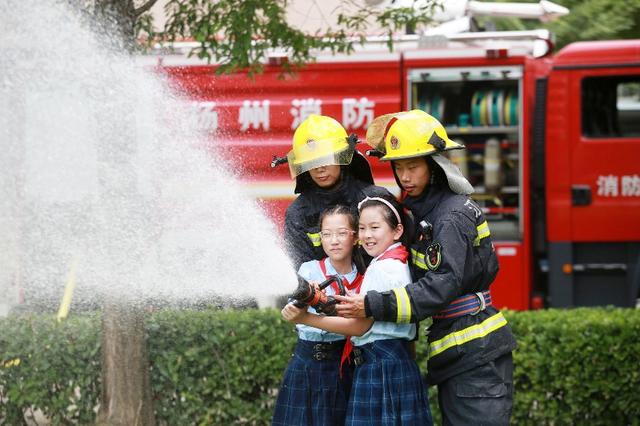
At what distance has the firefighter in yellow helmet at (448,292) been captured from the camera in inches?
142

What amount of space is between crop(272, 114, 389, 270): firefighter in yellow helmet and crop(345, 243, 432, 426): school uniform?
1.14 ft

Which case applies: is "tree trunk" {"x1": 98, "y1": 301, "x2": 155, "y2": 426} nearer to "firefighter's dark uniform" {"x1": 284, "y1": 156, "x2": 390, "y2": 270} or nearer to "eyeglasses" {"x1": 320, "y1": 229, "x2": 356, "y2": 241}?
"firefighter's dark uniform" {"x1": 284, "y1": 156, "x2": 390, "y2": 270}

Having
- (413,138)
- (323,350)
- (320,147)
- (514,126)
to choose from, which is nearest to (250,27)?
(320,147)

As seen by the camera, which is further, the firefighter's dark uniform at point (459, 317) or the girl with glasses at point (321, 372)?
the girl with glasses at point (321, 372)

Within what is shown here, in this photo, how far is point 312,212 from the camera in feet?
13.5

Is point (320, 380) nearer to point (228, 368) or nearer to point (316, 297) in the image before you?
point (316, 297)

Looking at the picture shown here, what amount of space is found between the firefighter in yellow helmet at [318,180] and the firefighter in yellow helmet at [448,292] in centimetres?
23

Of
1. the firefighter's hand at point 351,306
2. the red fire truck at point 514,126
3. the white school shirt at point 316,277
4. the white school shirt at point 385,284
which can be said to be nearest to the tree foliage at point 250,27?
the white school shirt at point 316,277

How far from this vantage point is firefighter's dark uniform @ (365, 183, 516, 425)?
3.61m

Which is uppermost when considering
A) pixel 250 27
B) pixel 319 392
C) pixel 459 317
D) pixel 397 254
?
pixel 250 27

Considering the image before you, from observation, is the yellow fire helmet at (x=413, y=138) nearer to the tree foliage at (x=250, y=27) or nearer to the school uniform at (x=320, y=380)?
the school uniform at (x=320, y=380)

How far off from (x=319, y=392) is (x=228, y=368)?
1.58 m

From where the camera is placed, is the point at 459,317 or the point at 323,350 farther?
the point at 323,350

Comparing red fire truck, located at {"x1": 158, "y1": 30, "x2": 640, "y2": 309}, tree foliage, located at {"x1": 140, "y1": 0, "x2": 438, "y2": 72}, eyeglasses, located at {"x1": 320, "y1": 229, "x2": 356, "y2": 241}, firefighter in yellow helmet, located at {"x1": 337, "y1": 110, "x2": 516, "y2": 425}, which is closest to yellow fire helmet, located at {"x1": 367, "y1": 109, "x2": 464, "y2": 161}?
firefighter in yellow helmet, located at {"x1": 337, "y1": 110, "x2": 516, "y2": 425}
